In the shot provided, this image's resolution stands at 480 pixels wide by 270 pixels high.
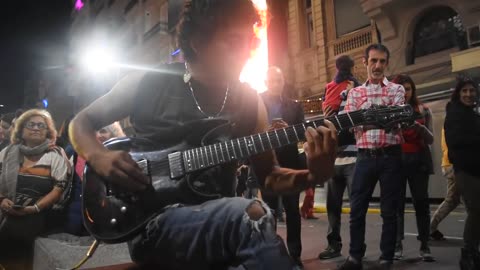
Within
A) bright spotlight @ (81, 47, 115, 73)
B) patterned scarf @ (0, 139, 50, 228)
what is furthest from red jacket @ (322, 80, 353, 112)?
bright spotlight @ (81, 47, 115, 73)

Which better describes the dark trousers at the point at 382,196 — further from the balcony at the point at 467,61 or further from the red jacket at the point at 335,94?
the balcony at the point at 467,61

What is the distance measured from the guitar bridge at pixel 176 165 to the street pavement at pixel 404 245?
7.77ft

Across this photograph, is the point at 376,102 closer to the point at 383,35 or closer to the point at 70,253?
the point at 70,253

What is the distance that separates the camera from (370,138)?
131 inches

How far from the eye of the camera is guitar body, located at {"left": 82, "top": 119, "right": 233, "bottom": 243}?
5.06 ft

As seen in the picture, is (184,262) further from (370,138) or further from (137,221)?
(370,138)

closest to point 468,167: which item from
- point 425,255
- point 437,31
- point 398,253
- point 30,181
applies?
point 425,255

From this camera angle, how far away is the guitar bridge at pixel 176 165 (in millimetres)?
1575

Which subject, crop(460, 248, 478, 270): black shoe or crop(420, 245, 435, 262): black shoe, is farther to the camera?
crop(420, 245, 435, 262): black shoe

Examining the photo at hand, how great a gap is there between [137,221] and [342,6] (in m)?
14.3

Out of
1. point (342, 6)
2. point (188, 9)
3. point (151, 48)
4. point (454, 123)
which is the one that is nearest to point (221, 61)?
point (188, 9)

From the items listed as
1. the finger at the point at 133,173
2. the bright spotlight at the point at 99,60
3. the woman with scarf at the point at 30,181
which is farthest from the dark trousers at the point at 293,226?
the bright spotlight at the point at 99,60

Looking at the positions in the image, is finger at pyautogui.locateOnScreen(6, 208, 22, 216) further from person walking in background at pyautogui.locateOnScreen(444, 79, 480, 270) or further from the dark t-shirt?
person walking in background at pyautogui.locateOnScreen(444, 79, 480, 270)

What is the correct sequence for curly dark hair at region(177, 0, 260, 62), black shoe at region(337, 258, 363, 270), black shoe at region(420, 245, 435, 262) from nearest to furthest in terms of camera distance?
curly dark hair at region(177, 0, 260, 62) < black shoe at region(337, 258, 363, 270) < black shoe at region(420, 245, 435, 262)
